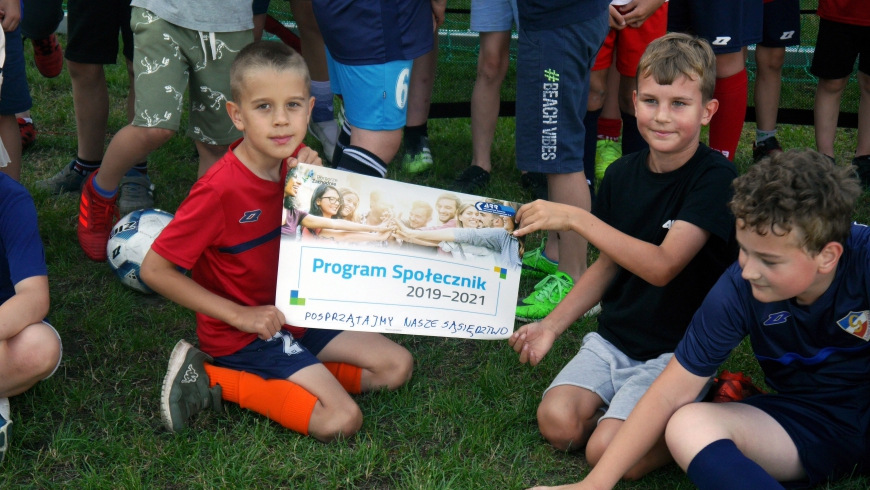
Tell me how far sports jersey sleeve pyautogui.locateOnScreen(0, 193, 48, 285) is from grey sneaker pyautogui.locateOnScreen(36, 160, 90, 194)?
68.7 inches

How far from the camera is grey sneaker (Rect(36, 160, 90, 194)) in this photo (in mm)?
4211

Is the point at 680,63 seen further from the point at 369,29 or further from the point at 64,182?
the point at 64,182

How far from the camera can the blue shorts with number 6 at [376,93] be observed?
3078mm

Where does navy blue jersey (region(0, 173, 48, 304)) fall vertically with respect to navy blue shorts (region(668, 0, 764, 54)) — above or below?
below

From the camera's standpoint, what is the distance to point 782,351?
7.52 feet

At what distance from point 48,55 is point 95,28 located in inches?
48.3

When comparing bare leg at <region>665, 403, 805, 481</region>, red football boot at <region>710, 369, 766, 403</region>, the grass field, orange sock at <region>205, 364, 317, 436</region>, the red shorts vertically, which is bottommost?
the grass field

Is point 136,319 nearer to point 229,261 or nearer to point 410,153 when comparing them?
point 229,261

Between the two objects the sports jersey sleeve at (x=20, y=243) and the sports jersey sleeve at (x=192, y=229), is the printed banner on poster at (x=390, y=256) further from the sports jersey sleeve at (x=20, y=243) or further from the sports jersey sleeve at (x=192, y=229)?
the sports jersey sleeve at (x=20, y=243)

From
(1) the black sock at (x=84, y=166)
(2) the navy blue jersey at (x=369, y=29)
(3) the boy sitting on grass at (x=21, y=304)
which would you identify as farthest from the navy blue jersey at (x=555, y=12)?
(1) the black sock at (x=84, y=166)

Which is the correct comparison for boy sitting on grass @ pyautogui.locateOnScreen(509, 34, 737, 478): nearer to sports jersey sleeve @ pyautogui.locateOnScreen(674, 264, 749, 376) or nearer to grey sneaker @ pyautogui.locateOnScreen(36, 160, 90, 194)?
sports jersey sleeve @ pyautogui.locateOnScreen(674, 264, 749, 376)

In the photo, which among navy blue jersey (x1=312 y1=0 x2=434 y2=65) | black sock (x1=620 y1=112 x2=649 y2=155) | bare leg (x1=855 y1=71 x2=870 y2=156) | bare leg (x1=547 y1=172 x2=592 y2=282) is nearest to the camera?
navy blue jersey (x1=312 y1=0 x2=434 y2=65)

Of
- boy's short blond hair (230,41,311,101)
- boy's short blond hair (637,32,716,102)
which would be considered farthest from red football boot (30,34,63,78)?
boy's short blond hair (637,32,716,102)

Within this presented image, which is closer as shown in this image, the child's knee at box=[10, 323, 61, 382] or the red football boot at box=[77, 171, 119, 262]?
the child's knee at box=[10, 323, 61, 382]
